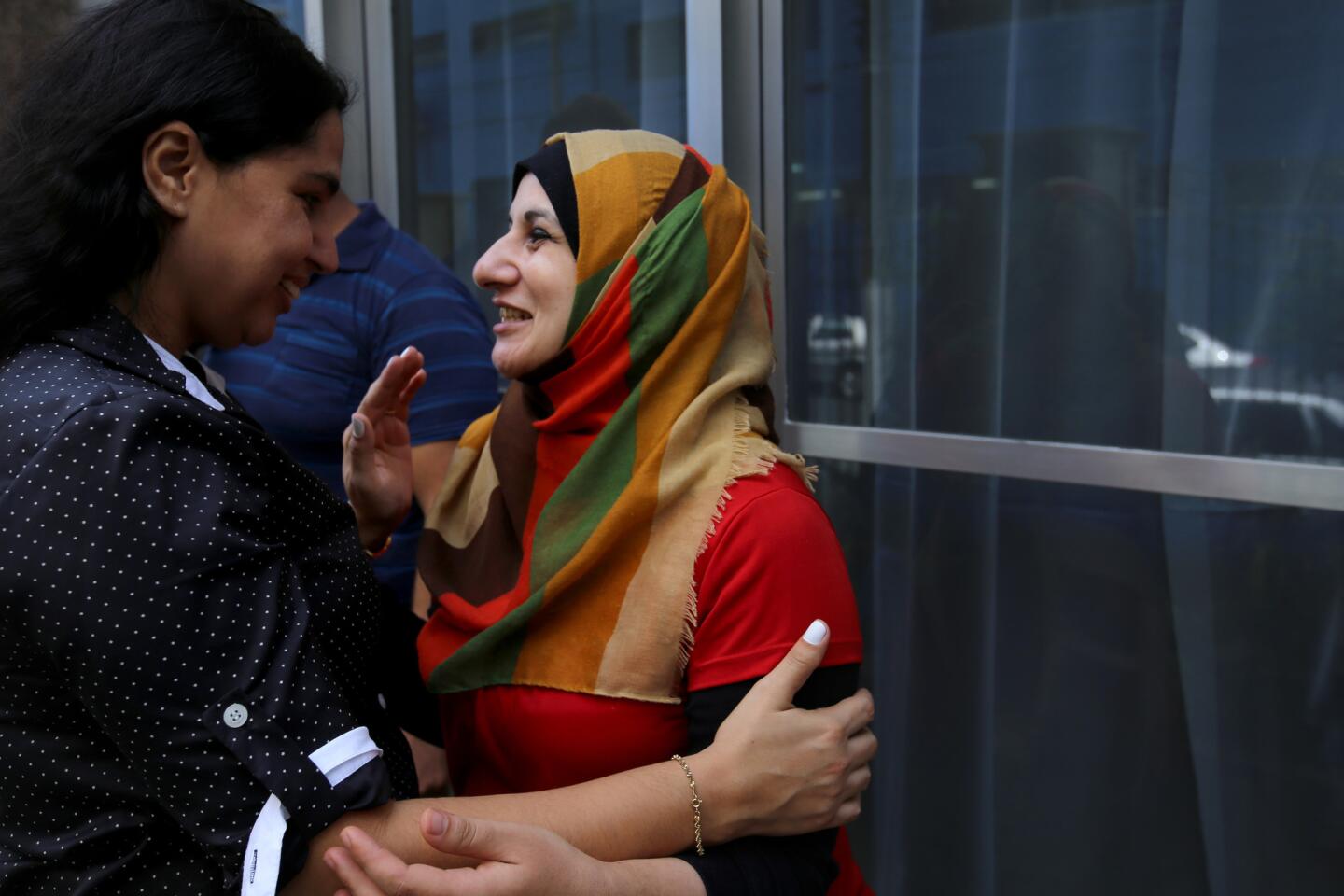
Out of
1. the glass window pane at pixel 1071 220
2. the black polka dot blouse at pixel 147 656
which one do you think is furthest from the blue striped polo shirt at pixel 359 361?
the black polka dot blouse at pixel 147 656

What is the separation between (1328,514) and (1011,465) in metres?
0.51

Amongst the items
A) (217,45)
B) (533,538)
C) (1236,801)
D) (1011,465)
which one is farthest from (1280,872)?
(217,45)

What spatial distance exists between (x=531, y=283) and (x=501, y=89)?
173 centimetres

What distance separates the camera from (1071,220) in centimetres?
208

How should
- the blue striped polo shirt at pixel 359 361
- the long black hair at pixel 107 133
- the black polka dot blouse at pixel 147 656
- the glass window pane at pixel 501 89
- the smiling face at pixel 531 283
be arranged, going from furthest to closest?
the glass window pane at pixel 501 89 → the blue striped polo shirt at pixel 359 361 → the smiling face at pixel 531 283 → the long black hair at pixel 107 133 → the black polka dot blouse at pixel 147 656

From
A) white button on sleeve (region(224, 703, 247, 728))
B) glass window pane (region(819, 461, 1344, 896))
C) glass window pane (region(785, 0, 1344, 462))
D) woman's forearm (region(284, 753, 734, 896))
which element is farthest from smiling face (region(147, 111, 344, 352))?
glass window pane (region(819, 461, 1344, 896))

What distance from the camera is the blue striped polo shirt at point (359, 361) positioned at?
212cm

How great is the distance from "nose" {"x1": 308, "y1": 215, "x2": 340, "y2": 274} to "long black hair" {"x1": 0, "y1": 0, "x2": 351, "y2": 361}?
157mm

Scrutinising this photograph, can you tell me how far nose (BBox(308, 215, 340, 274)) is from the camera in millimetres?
1399

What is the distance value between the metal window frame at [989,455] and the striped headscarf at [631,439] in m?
0.74

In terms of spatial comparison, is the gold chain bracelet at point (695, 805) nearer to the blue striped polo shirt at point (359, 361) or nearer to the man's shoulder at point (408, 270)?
the blue striped polo shirt at point (359, 361)

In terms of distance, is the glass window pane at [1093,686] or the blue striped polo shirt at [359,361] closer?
the glass window pane at [1093,686]

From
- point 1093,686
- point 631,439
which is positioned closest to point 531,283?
point 631,439

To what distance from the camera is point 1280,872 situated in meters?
1.97
